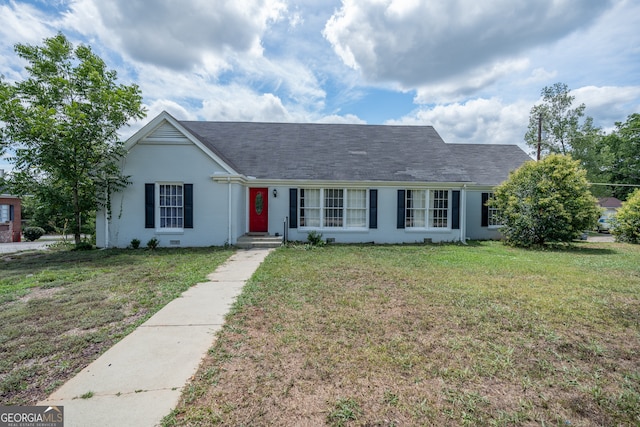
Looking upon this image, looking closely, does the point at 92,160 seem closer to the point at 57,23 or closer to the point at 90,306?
the point at 57,23

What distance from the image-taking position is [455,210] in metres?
13.2

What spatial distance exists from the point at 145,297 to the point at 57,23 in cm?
1267

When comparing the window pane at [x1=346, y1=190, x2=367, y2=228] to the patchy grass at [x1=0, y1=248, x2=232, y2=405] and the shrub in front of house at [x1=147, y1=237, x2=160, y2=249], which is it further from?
the shrub in front of house at [x1=147, y1=237, x2=160, y2=249]

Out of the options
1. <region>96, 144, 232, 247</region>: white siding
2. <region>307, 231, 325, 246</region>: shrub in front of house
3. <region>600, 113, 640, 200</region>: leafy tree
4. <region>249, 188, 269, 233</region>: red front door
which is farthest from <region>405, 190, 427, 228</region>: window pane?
<region>600, 113, 640, 200</region>: leafy tree

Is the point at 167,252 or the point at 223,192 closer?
the point at 167,252

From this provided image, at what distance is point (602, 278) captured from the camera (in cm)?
705

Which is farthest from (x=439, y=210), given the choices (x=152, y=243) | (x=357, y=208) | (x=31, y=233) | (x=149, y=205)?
(x=31, y=233)

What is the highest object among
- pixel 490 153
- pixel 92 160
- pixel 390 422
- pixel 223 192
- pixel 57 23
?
pixel 57 23

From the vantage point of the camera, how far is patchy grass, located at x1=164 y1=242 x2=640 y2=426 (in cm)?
251

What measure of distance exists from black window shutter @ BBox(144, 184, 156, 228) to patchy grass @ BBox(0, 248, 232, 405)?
6.69ft

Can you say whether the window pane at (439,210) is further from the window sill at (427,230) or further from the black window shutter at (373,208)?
the black window shutter at (373,208)

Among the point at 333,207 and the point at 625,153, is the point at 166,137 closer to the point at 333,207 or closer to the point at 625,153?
the point at 333,207

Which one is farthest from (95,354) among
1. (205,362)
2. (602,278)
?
(602,278)

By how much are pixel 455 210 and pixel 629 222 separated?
30.7 feet
